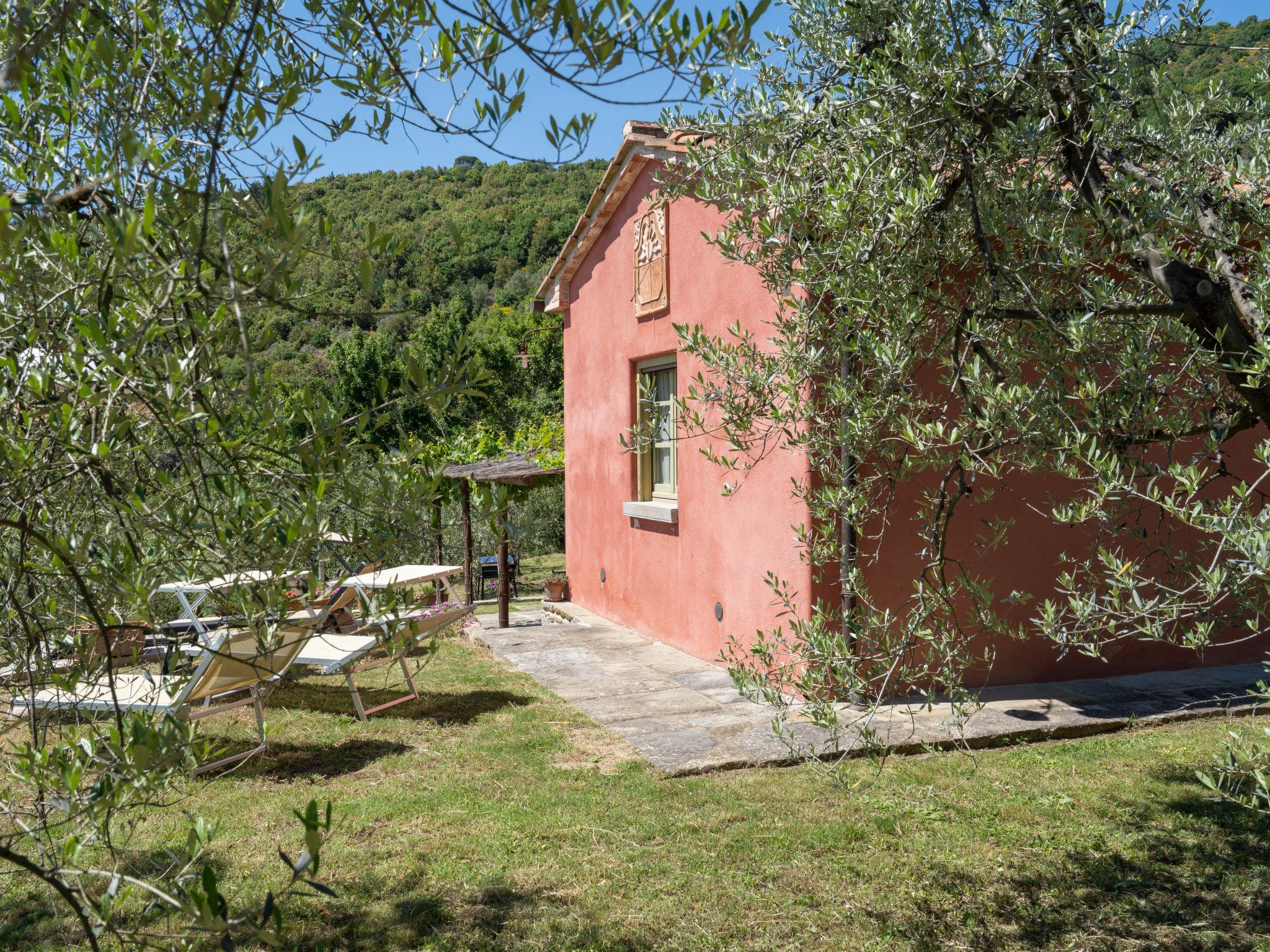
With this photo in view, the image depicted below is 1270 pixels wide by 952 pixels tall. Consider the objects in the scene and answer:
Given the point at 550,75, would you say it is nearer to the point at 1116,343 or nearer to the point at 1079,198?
the point at 1079,198

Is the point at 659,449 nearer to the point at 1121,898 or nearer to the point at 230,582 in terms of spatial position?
the point at 1121,898

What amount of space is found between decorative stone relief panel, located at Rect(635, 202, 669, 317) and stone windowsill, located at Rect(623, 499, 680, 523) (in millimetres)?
1912

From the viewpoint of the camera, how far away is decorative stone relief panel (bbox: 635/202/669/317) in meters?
9.34

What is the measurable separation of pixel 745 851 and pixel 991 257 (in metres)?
2.98

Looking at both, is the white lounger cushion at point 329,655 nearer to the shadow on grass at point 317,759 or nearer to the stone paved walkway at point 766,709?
the shadow on grass at point 317,759

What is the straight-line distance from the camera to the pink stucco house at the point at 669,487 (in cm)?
746

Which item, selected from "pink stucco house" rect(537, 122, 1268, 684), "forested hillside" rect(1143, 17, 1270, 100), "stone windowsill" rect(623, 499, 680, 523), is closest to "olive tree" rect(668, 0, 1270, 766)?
"forested hillside" rect(1143, 17, 1270, 100)

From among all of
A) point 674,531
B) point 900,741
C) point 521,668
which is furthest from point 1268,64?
point 521,668

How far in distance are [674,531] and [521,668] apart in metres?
1.92

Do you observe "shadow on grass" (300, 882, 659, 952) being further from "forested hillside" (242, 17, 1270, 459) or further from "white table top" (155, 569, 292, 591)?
"forested hillside" (242, 17, 1270, 459)

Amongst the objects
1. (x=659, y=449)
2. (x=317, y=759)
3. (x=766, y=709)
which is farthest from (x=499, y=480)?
(x=766, y=709)

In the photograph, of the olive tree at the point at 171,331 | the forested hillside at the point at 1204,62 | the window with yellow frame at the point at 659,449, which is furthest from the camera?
the window with yellow frame at the point at 659,449

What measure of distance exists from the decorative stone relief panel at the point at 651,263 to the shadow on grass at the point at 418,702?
3981 millimetres

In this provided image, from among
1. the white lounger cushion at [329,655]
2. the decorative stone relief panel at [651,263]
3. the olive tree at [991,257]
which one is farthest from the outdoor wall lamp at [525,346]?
the olive tree at [991,257]
